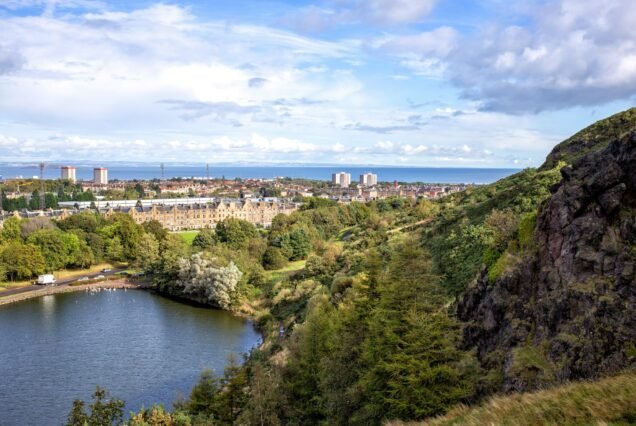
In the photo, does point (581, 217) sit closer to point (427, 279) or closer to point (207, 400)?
point (427, 279)

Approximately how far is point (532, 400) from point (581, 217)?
596 cm

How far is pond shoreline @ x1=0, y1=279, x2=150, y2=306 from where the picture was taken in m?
51.2

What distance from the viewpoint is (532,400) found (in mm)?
8695

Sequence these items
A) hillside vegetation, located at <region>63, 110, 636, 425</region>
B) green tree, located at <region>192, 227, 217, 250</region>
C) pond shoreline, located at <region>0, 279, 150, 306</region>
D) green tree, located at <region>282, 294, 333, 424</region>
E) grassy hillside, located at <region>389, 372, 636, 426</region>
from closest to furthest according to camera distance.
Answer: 1. grassy hillside, located at <region>389, 372, 636, 426</region>
2. hillside vegetation, located at <region>63, 110, 636, 425</region>
3. green tree, located at <region>282, 294, 333, 424</region>
4. pond shoreline, located at <region>0, 279, 150, 306</region>
5. green tree, located at <region>192, 227, 217, 250</region>

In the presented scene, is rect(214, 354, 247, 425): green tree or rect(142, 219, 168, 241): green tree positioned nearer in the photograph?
rect(214, 354, 247, 425): green tree

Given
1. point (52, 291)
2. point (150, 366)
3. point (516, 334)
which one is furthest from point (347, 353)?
point (52, 291)

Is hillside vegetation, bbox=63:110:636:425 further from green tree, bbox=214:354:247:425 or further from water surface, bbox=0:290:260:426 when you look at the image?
water surface, bbox=0:290:260:426

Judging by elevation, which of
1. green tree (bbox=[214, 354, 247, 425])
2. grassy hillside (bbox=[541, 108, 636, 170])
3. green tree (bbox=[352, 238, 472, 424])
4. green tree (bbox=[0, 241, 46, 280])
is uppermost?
grassy hillside (bbox=[541, 108, 636, 170])

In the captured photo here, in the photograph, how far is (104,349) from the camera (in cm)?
3572

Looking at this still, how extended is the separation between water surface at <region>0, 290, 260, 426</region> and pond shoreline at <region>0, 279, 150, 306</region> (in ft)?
4.56

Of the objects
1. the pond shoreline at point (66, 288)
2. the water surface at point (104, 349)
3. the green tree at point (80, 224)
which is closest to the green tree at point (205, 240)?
the pond shoreline at point (66, 288)

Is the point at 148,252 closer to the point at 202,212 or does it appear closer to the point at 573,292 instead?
the point at 202,212

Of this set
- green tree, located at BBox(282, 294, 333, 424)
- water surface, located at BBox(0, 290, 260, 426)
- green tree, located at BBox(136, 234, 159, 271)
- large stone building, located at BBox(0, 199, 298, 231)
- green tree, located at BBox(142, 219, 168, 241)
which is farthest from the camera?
large stone building, located at BBox(0, 199, 298, 231)

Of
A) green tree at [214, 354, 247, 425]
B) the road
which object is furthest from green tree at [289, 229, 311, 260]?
green tree at [214, 354, 247, 425]
